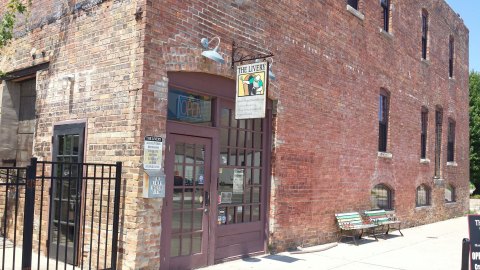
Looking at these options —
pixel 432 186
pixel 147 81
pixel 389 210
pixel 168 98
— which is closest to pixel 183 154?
pixel 168 98

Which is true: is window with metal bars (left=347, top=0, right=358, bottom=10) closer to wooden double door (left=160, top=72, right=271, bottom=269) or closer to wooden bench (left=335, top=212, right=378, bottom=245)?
wooden double door (left=160, top=72, right=271, bottom=269)

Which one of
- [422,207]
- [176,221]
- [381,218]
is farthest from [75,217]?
[422,207]

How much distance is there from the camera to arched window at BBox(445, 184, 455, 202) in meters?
18.1

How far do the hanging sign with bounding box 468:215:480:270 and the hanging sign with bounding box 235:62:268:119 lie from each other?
3.29 metres

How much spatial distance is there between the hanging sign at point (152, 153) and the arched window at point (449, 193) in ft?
48.1

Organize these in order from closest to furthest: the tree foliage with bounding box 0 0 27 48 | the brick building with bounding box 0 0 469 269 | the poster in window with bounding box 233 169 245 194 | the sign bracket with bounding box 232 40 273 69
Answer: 1. the brick building with bounding box 0 0 469 269
2. the sign bracket with bounding box 232 40 273 69
3. the poster in window with bounding box 233 169 245 194
4. the tree foliage with bounding box 0 0 27 48

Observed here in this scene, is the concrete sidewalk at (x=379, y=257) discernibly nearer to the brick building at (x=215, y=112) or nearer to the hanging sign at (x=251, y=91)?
the brick building at (x=215, y=112)

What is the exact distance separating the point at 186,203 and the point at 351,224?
4.97m

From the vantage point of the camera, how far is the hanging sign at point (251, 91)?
7.03 m

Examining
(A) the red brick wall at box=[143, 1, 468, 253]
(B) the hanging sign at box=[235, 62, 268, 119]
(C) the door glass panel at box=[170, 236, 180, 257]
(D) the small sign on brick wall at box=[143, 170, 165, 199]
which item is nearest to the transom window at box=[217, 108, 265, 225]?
(A) the red brick wall at box=[143, 1, 468, 253]

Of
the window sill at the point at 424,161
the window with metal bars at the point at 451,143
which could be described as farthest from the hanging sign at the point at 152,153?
the window with metal bars at the point at 451,143

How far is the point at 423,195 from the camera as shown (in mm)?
15992

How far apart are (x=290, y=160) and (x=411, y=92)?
7352 millimetres

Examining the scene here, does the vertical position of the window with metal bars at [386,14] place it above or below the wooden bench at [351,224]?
above
